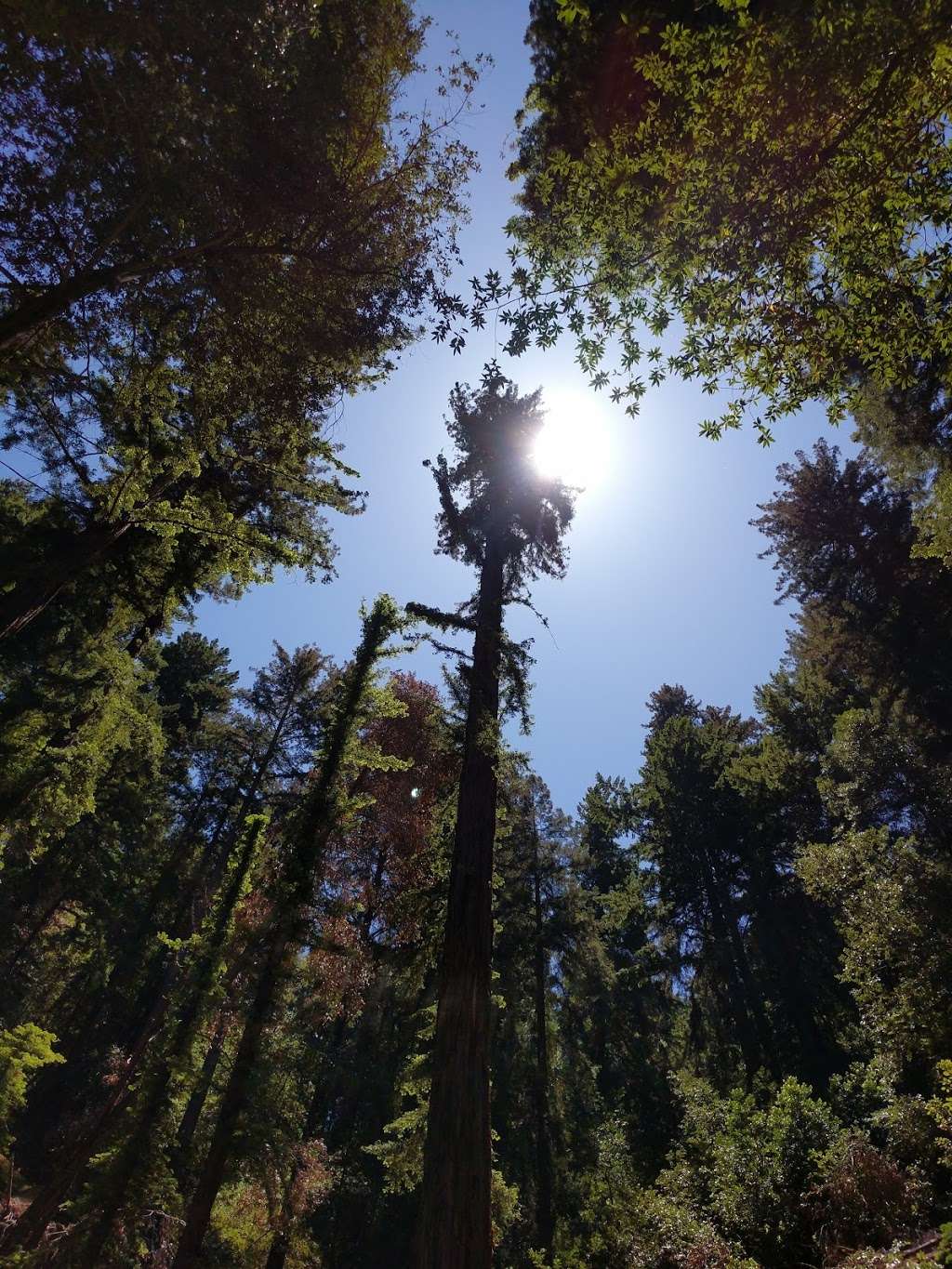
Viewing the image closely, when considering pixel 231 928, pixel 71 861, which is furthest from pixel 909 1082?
pixel 71 861

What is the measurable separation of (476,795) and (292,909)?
6272 mm

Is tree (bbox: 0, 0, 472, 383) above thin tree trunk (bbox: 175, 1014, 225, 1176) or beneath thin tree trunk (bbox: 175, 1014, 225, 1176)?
above

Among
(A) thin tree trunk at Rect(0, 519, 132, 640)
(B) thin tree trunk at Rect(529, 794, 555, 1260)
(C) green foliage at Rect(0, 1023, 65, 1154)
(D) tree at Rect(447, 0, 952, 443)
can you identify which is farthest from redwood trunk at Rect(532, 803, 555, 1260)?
(D) tree at Rect(447, 0, 952, 443)

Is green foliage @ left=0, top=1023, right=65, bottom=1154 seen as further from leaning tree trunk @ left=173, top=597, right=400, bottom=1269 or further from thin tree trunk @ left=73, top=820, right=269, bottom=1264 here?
leaning tree trunk @ left=173, top=597, right=400, bottom=1269

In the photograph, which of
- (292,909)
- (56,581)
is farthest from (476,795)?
(56,581)

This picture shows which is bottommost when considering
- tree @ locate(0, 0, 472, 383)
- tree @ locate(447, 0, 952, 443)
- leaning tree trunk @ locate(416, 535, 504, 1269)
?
leaning tree trunk @ locate(416, 535, 504, 1269)

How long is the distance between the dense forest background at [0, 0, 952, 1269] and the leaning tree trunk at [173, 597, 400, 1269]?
8cm

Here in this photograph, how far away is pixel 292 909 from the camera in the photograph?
1177 centimetres

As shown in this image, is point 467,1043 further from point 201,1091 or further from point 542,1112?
point 542,1112

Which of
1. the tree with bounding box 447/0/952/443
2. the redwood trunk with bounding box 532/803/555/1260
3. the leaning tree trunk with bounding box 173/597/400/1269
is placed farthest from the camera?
the redwood trunk with bounding box 532/803/555/1260

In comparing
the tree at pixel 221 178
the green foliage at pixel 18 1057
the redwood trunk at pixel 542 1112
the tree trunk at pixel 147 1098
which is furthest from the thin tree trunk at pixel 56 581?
the redwood trunk at pixel 542 1112

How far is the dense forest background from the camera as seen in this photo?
203 inches

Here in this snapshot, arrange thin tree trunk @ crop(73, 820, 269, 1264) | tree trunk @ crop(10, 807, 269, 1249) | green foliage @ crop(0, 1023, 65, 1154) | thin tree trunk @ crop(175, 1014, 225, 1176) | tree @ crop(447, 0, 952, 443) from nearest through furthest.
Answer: tree @ crop(447, 0, 952, 443), green foliage @ crop(0, 1023, 65, 1154), thin tree trunk @ crop(73, 820, 269, 1264), tree trunk @ crop(10, 807, 269, 1249), thin tree trunk @ crop(175, 1014, 225, 1176)

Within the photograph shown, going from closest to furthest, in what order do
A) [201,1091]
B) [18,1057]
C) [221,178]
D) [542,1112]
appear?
[221,178] < [18,1057] < [201,1091] < [542,1112]
